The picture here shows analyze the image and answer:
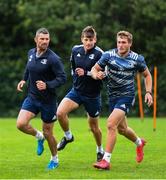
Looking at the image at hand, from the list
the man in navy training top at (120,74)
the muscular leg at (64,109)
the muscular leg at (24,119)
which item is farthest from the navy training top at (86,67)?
the muscular leg at (24,119)

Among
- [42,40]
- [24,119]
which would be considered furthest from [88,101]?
[42,40]

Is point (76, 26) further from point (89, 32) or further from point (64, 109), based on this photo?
point (89, 32)

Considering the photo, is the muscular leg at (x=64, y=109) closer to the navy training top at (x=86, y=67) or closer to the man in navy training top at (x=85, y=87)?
the man in navy training top at (x=85, y=87)

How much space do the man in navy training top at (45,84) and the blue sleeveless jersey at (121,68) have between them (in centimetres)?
79

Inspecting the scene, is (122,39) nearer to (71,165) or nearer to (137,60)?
(137,60)

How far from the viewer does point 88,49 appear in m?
12.5

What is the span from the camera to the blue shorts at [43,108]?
11469mm

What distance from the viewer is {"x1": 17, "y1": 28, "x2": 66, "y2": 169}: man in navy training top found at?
444 inches

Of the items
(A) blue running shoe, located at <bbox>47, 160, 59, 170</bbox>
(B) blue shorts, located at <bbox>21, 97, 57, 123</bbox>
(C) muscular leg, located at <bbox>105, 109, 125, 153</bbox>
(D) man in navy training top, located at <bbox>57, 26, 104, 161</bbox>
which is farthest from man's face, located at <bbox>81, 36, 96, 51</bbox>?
(A) blue running shoe, located at <bbox>47, 160, 59, 170</bbox>

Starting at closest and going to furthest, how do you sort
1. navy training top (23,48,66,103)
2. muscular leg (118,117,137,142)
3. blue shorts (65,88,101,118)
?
navy training top (23,48,66,103) < muscular leg (118,117,137,142) < blue shorts (65,88,101,118)

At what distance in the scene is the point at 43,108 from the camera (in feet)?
37.8

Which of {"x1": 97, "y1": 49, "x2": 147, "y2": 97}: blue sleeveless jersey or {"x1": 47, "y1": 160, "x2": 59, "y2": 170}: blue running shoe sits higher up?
{"x1": 97, "y1": 49, "x2": 147, "y2": 97}: blue sleeveless jersey

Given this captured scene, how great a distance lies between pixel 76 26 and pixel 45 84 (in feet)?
83.0

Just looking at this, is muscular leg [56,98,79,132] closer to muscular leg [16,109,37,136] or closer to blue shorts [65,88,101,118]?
blue shorts [65,88,101,118]
